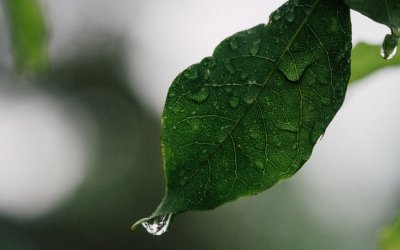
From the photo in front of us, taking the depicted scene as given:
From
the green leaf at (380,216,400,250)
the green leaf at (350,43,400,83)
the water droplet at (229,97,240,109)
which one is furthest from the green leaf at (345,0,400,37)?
the green leaf at (380,216,400,250)

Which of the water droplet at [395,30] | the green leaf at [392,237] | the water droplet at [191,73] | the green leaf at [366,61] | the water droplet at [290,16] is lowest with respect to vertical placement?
the green leaf at [392,237]

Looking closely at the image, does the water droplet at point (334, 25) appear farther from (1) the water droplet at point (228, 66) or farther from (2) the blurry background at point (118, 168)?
(2) the blurry background at point (118, 168)

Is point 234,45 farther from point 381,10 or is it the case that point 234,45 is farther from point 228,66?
point 381,10

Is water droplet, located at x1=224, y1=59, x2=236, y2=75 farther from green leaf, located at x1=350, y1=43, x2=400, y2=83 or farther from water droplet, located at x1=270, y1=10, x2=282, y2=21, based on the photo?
green leaf, located at x1=350, y1=43, x2=400, y2=83

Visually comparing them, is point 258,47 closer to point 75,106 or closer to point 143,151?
point 143,151

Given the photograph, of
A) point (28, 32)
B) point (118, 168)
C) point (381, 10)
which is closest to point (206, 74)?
point (381, 10)

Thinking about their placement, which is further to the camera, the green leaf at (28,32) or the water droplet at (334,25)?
the green leaf at (28,32)

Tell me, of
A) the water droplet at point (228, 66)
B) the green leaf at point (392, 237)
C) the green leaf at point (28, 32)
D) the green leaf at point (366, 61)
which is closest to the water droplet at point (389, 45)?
the water droplet at point (228, 66)
